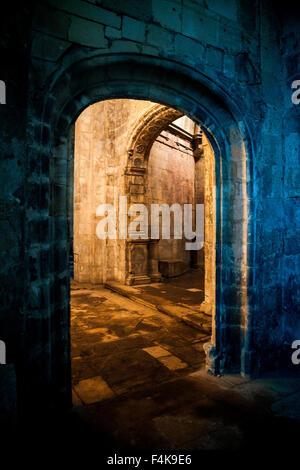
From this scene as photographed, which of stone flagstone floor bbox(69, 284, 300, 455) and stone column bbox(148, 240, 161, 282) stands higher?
stone column bbox(148, 240, 161, 282)

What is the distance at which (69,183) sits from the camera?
2.27 meters

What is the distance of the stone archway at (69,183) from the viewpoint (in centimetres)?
201

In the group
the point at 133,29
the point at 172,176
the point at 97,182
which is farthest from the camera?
the point at 172,176

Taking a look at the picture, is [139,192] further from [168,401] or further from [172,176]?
[168,401]

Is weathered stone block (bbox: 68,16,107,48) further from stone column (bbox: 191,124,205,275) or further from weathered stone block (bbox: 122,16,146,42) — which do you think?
stone column (bbox: 191,124,205,275)

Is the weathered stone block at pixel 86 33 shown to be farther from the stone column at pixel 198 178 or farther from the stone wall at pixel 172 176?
the stone column at pixel 198 178

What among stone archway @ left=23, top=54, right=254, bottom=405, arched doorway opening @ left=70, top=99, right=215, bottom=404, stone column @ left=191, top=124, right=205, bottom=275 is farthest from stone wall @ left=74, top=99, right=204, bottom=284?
stone archway @ left=23, top=54, right=254, bottom=405

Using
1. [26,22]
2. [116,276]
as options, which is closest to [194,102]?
[26,22]

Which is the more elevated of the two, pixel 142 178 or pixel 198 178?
pixel 198 178

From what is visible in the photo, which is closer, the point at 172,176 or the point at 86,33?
the point at 86,33

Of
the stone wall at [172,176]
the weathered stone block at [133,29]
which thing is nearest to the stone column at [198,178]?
the stone wall at [172,176]

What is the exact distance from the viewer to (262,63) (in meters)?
2.87

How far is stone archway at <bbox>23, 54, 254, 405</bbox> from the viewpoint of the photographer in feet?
6.58

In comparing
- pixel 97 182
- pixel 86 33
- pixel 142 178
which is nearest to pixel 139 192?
pixel 142 178
